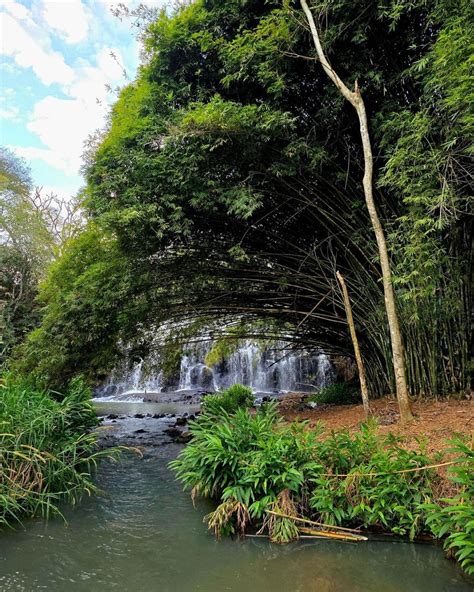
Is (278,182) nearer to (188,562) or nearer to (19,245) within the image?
(188,562)

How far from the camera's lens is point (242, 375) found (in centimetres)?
1383

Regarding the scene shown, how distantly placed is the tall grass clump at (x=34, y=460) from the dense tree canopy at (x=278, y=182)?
1.34 m

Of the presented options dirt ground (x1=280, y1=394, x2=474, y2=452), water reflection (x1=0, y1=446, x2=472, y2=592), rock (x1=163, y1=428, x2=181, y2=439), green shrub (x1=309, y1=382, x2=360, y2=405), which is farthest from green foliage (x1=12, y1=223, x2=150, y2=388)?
green shrub (x1=309, y1=382, x2=360, y2=405)

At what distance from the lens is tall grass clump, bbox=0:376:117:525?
3.18m

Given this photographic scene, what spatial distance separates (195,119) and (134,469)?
165 inches

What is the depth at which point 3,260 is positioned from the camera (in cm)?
1207

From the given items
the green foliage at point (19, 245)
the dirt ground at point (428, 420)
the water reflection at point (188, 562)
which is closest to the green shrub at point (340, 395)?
the dirt ground at point (428, 420)

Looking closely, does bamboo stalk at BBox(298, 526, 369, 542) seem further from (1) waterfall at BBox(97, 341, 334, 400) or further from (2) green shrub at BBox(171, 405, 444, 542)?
(1) waterfall at BBox(97, 341, 334, 400)

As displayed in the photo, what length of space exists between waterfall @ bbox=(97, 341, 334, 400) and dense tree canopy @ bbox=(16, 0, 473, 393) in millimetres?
6979

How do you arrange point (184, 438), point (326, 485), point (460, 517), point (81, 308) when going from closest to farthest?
point (460, 517)
point (326, 485)
point (81, 308)
point (184, 438)

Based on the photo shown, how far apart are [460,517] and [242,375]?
38.6 ft

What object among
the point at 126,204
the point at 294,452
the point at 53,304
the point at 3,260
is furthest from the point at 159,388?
the point at 294,452

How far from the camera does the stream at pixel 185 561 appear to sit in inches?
91.2

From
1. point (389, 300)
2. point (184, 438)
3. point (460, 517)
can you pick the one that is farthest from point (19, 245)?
point (460, 517)
